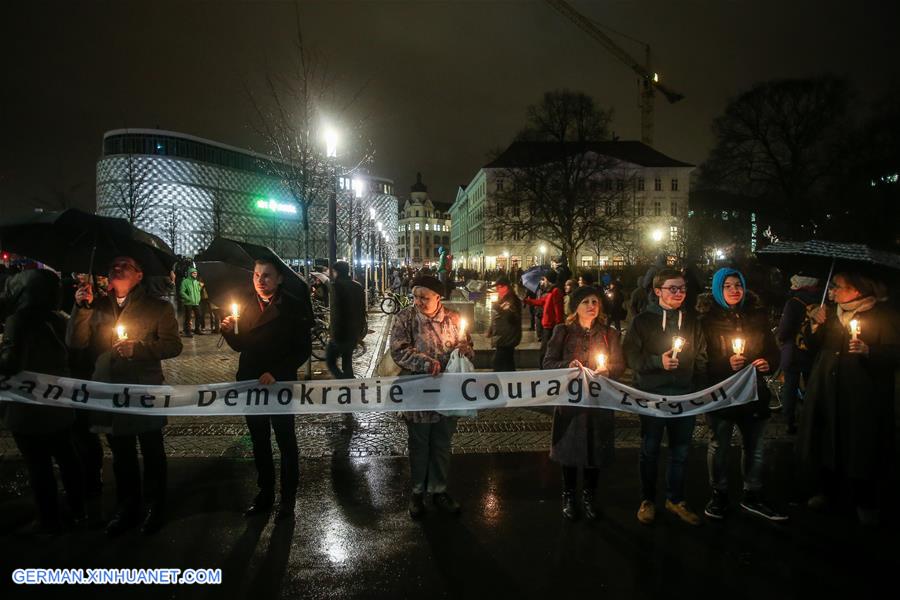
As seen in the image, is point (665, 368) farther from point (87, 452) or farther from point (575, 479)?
point (87, 452)

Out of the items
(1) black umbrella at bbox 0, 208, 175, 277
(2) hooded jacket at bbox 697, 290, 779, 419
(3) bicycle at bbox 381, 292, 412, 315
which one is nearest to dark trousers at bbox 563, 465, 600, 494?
(2) hooded jacket at bbox 697, 290, 779, 419

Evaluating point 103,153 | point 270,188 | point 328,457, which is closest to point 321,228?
point 270,188

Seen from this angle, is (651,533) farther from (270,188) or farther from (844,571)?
(270,188)

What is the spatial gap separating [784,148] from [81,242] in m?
44.1

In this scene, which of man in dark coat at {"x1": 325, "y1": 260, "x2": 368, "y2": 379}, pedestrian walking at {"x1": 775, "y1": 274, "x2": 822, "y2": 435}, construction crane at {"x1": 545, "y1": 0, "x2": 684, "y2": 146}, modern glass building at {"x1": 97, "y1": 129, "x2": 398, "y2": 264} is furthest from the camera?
construction crane at {"x1": 545, "y1": 0, "x2": 684, "y2": 146}

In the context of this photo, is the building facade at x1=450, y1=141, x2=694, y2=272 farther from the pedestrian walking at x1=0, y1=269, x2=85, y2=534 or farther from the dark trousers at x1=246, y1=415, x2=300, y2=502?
the pedestrian walking at x1=0, y1=269, x2=85, y2=534

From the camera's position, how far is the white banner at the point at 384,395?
436cm

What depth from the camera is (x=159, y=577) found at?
3.71 meters

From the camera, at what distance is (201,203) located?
9088 centimetres

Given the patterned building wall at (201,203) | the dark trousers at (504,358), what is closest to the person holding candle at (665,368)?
the dark trousers at (504,358)

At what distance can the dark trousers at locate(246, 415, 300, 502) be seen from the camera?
4645 millimetres

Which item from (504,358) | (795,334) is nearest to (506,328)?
(504,358)

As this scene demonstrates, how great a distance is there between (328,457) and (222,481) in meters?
1.10

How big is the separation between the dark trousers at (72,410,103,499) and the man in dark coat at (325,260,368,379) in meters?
3.75
